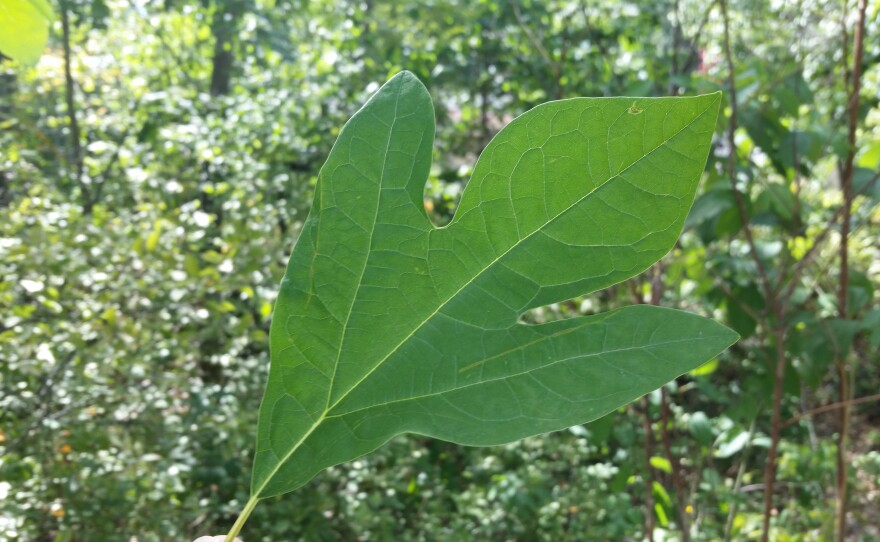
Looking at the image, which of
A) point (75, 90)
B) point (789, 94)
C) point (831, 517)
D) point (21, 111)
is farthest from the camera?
point (75, 90)

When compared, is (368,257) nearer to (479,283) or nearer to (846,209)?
(479,283)

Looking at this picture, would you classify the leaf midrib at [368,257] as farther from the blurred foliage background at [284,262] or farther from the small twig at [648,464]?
the small twig at [648,464]

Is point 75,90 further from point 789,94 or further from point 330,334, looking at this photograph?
point 330,334

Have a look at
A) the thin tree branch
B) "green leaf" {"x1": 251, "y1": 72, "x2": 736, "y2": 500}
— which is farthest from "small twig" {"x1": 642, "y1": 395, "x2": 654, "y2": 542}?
"green leaf" {"x1": 251, "y1": 72, "x2": 736, "y2": 500}

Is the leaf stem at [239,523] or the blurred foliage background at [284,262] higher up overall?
the blurred foliage background at [284,262]

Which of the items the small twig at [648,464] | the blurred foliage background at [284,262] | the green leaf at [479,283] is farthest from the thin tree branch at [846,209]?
the green leaf at [479,283]

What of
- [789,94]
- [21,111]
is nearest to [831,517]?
[789,94]
